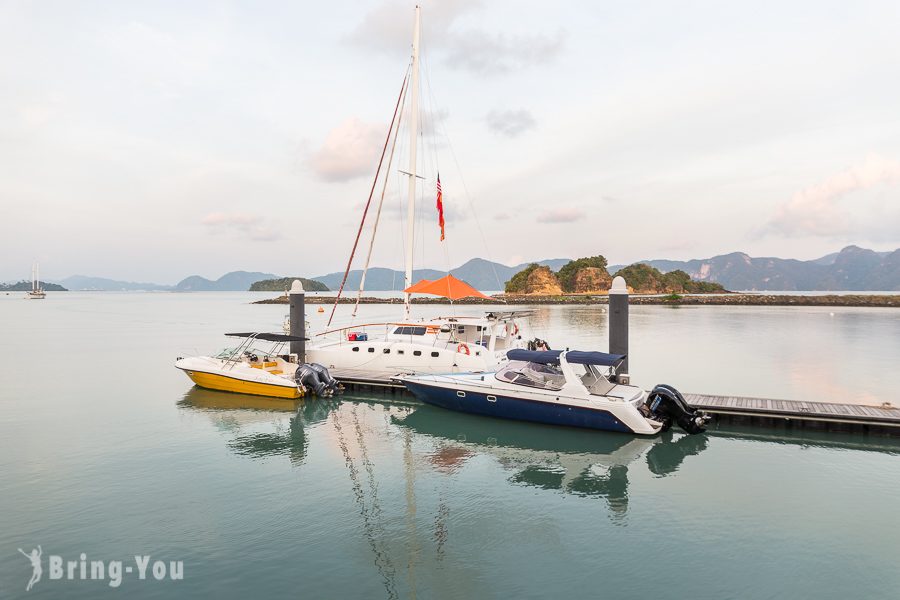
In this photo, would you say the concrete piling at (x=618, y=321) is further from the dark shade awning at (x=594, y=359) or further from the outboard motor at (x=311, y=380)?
the outboard motor at (x=311, y=380)

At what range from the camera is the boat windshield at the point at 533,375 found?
1770 centimetres

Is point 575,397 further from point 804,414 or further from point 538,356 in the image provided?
point 804,414

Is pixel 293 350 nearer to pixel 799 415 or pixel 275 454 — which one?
pixel 275 454

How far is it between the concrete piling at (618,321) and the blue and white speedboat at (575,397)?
2.60 metres

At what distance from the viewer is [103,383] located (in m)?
27.8

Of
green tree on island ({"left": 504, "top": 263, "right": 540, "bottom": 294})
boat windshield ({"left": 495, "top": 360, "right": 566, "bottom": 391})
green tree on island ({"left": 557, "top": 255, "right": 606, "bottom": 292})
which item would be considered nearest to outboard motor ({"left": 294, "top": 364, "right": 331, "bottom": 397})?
boat windshield ({"left": 495, "top": 360, "right": 566, "bottom": 391})

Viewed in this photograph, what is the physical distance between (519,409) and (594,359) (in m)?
3.27

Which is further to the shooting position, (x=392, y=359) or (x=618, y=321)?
(x=392, y=359)

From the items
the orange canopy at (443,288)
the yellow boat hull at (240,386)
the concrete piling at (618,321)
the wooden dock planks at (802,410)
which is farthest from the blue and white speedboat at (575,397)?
Answer: the yellow boat hull at (240,386)

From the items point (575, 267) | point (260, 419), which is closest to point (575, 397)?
point (260, 419)

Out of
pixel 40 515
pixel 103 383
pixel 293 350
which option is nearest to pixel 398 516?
pixel 40 515

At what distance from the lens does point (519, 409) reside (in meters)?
18.2

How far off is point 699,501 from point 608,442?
468 centimetres

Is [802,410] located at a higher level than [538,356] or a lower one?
lower
